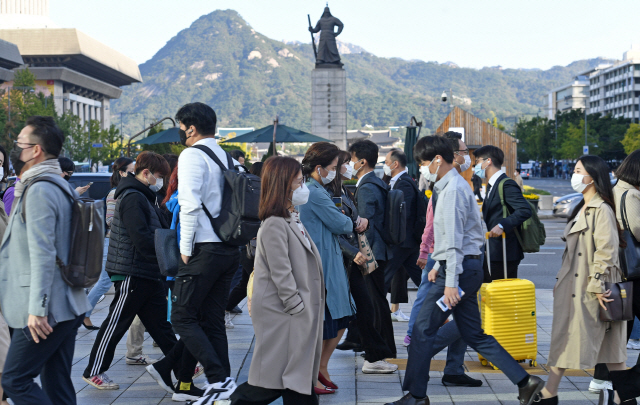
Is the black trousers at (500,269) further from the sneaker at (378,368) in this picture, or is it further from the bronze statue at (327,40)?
the bronze statue at (327,40)

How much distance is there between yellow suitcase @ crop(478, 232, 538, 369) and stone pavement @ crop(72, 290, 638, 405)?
238 millimetres

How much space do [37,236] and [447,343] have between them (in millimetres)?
3075

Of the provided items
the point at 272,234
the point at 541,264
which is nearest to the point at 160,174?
the point at 272,234

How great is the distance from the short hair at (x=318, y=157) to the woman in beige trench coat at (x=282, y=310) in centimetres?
127

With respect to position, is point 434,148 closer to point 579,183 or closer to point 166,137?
point 579,183

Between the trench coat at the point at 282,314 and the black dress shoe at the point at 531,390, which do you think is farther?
the black dress shoe at the point at 531,390

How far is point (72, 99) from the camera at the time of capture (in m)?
94.9

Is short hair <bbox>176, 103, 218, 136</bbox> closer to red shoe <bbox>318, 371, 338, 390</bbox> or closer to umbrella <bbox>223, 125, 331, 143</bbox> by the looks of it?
red shoe <bbox>318, 371, 338, 390</bbox>

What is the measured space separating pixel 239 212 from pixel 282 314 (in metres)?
0.88

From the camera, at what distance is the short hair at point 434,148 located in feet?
15.9

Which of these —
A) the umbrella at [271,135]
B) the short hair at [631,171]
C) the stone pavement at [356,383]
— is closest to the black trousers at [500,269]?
the stone pavement at [356,383]

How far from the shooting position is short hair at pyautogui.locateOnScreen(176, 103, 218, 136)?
4652mm

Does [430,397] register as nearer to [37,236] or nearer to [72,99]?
[37,236]

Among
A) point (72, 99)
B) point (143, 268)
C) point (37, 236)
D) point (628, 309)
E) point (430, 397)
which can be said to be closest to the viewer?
point (37, 236)
